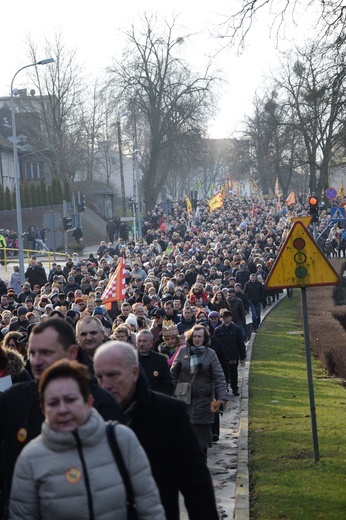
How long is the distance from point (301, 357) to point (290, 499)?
13285 mm

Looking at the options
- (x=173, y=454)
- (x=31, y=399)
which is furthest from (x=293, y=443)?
(x=173, y=454)

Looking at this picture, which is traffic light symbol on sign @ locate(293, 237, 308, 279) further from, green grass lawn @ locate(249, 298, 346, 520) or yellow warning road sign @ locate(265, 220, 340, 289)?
green grass lawn @ locate(249, 298, 346, 520)

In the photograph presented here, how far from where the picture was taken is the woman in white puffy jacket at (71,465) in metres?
4.01

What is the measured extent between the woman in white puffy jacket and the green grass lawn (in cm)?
519

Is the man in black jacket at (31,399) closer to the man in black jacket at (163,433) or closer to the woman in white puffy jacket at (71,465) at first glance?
the man in black jacket at (163,433)

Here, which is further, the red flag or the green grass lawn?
the red flag

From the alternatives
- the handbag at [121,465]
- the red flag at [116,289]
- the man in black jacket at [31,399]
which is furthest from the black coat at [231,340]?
the handbag at [121,465]

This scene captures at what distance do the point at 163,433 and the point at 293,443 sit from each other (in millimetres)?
7941

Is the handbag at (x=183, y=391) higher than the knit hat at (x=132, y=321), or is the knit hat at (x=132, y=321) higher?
the knit hat at (x=132, y=321)

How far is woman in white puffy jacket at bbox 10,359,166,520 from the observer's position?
4.01 metres

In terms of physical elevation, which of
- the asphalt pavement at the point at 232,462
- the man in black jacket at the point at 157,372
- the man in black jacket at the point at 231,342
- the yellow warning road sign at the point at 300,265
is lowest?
the asphalt pavement at the point at 232,462

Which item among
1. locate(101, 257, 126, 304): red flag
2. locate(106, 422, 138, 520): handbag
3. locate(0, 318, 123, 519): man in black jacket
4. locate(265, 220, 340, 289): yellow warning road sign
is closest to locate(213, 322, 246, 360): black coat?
locate(101, 257, 126, 304): red flag

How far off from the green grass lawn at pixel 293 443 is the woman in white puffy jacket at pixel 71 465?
204 inches

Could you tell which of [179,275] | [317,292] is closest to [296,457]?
[179,275]
